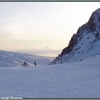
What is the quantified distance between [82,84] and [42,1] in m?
6.90

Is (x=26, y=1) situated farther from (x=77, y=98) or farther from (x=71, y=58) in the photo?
(x=71, y=58)

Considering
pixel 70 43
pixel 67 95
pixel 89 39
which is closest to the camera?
pixel 67 95

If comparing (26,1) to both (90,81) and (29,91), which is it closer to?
(29,91)

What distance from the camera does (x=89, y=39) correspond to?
438ft

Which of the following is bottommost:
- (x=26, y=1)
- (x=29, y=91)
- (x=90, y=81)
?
(x=90, y=81)

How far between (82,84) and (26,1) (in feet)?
24.1

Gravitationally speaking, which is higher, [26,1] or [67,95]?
[26,1]

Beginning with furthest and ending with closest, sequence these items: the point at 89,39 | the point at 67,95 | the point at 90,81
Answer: the point at 89,39, the point at 90,81, the point at 67,95

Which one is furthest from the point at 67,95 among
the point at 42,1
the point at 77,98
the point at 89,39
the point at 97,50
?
the point at 89,39

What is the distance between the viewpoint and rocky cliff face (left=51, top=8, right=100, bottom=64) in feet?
398

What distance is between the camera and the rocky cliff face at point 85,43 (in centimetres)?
12144

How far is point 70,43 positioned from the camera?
499 feet

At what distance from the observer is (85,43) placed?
134 metres

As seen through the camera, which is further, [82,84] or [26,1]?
[82,84]
